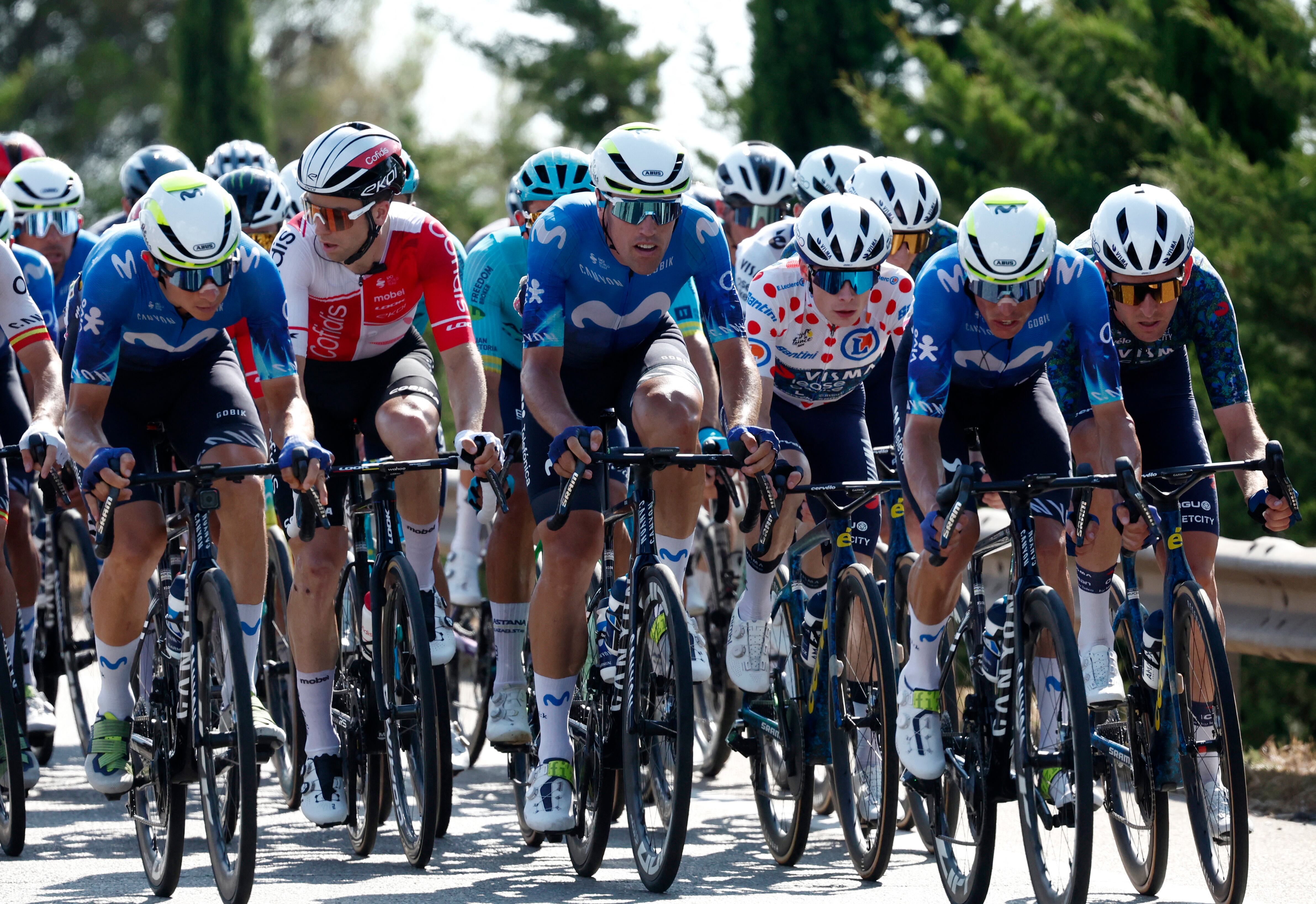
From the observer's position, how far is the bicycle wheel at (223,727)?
5555 mm

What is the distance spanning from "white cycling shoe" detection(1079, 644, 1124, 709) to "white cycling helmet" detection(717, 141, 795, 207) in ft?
13.1

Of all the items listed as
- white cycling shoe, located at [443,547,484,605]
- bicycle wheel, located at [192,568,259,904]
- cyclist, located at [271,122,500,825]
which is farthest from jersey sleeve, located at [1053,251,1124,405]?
white cycling shoe, located at [443,547,484,605]

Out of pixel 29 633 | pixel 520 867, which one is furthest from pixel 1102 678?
pixel 29 633

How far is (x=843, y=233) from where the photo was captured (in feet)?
22.3

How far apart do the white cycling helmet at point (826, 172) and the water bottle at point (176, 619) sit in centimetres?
416

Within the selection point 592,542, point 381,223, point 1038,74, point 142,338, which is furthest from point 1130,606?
point 1038,74

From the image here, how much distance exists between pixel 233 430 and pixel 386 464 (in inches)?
21.5

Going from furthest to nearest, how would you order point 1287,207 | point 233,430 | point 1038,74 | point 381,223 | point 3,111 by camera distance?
1. point 3,111
2. point 1038,74
3. point 1287,207
4. point 381,223
5. point 233,430

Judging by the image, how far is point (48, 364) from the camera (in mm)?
6809

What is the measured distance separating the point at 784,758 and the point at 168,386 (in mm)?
2543

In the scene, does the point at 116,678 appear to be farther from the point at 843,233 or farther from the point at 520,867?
the point at 843,233

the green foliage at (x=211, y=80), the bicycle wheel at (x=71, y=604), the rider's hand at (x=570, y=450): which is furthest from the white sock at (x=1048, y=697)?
the green foliage at (x=211, y=80)

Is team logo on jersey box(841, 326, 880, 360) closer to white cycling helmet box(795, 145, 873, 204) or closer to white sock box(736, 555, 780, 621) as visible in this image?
white sock box(736, 555, 780, 621)

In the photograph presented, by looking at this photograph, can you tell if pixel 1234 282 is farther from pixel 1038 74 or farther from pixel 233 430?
pixel 233 430
